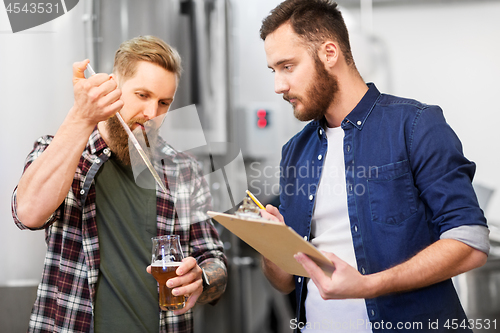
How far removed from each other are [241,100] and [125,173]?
2.92ft

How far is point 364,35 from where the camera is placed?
2.16 metres

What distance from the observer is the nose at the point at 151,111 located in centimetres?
149

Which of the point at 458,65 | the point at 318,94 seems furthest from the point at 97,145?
the point at 458,65

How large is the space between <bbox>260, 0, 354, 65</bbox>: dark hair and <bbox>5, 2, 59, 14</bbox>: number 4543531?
945 mm

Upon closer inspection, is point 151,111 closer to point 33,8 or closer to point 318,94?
point 318,94

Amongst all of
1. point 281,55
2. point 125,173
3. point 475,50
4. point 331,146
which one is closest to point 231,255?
point 125,173

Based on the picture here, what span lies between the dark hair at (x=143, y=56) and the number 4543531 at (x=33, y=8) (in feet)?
1.44

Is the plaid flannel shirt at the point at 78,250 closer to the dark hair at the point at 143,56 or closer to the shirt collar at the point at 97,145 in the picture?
the shirt collar at the point at 97,145

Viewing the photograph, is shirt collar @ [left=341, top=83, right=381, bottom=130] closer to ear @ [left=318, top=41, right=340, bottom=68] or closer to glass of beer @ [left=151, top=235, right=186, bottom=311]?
ear @ [left=318, top=41, right=340, bottom=68]

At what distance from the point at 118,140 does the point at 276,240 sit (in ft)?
2.66

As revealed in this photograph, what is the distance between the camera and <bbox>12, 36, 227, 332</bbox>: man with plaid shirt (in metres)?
1.28

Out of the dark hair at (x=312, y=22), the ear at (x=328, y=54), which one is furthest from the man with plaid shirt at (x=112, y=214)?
the ear at (x=328, y=54)

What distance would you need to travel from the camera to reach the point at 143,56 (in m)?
1.57

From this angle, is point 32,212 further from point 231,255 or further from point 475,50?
point 475,50
